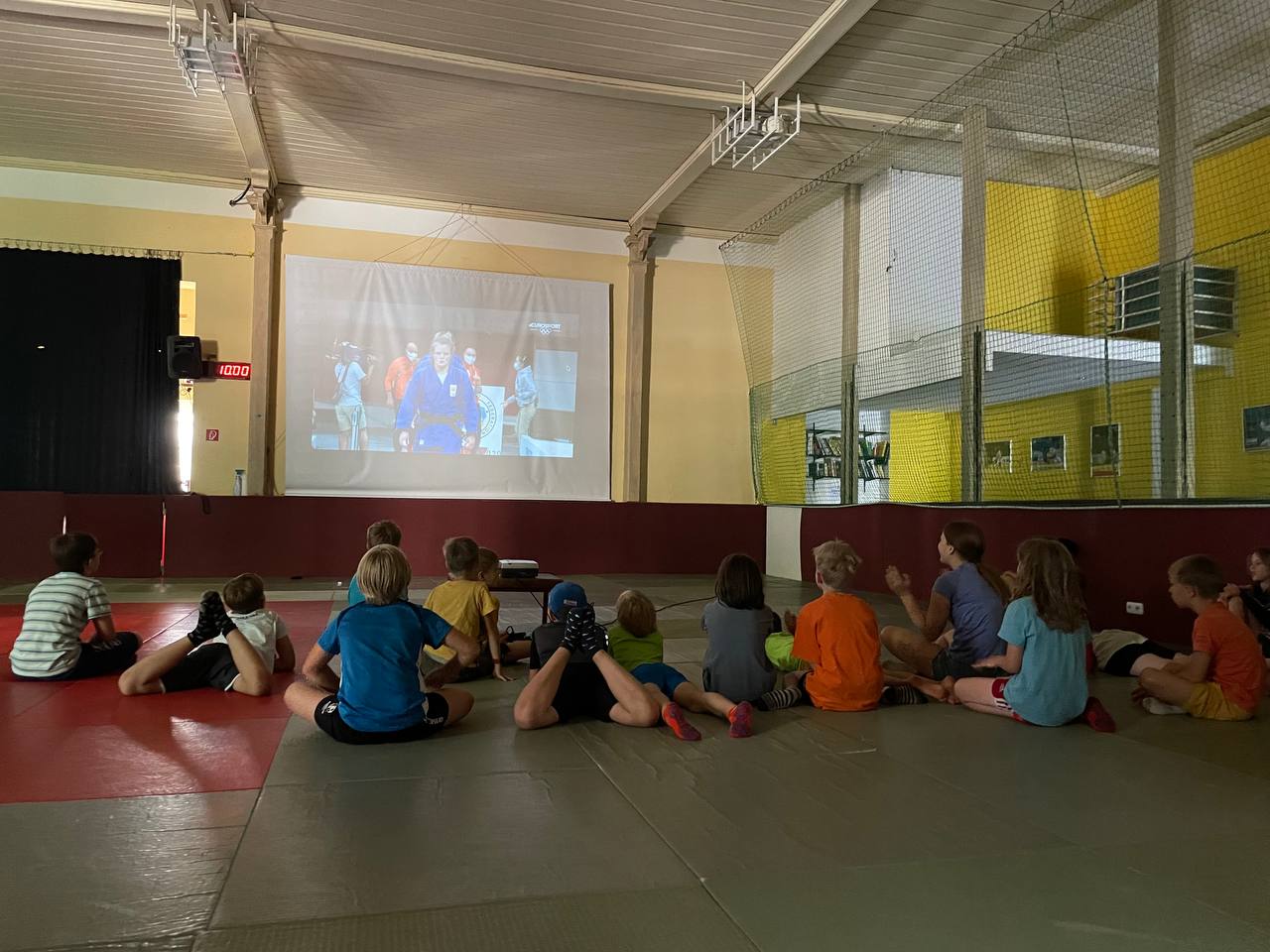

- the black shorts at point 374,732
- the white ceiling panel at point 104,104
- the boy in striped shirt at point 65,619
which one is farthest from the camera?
the white ceiling panel at point 104,104

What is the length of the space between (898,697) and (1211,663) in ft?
5.22

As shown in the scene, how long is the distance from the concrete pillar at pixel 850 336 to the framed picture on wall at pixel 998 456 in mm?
2336

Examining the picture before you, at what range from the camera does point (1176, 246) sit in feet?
24.9

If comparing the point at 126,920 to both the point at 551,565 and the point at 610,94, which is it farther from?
the point at 551,565

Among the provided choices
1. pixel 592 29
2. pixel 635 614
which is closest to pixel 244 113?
pixel 592 29

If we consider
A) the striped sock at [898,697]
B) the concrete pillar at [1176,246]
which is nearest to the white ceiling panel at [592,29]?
the concrete pillar at [1176,246]

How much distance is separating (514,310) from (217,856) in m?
11.0

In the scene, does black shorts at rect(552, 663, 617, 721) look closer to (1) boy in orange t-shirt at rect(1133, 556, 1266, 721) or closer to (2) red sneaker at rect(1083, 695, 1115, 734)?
(2) red sneaker at rect(1083, 695, 1115, 734)

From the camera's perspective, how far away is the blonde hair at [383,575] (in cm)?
369

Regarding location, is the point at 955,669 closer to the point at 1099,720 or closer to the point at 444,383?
the point at 1099,720

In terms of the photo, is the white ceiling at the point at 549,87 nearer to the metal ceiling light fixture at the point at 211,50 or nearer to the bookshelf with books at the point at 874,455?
the metal ceiling light fixture at the point at 211,50

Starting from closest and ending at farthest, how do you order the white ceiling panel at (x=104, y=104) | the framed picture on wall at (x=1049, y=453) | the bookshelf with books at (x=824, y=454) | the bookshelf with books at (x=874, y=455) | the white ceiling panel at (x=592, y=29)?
1. the white ceiling panel at (x=592, y=29)
2. the framed picture on wall at (x=1049, y=453)
3. the white ceiling panel at (x=104, y=104)
4. the bookshelf with books at (x=874, y=455)
5. the bookshelf with books at (x=824, y=454)

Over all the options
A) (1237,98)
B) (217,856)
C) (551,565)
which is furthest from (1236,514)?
(551,565)

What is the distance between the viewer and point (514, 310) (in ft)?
42.5
